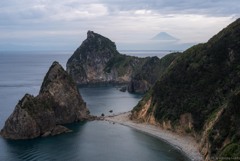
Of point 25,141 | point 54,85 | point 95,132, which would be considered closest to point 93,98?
point 54,85

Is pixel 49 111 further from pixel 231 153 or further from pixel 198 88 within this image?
pixel 231 153

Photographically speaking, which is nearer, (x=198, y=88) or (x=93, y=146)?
(x=93, y=146)

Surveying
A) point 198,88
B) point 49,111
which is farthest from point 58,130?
point 198,88

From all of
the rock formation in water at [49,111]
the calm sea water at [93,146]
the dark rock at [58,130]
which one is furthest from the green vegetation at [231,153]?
the rock formation in water at [49,111]

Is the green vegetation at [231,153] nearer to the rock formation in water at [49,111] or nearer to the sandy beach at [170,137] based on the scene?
the sandy beach at [170,137]

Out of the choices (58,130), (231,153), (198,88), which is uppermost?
(198,88)

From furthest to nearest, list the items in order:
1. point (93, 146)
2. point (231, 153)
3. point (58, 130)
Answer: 1. point (58, 130)
2. point (93, 146)
3. point (231, 153)

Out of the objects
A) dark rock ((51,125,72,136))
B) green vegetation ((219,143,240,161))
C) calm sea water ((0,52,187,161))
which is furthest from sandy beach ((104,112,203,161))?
dark rock ((51,125,72,136))
